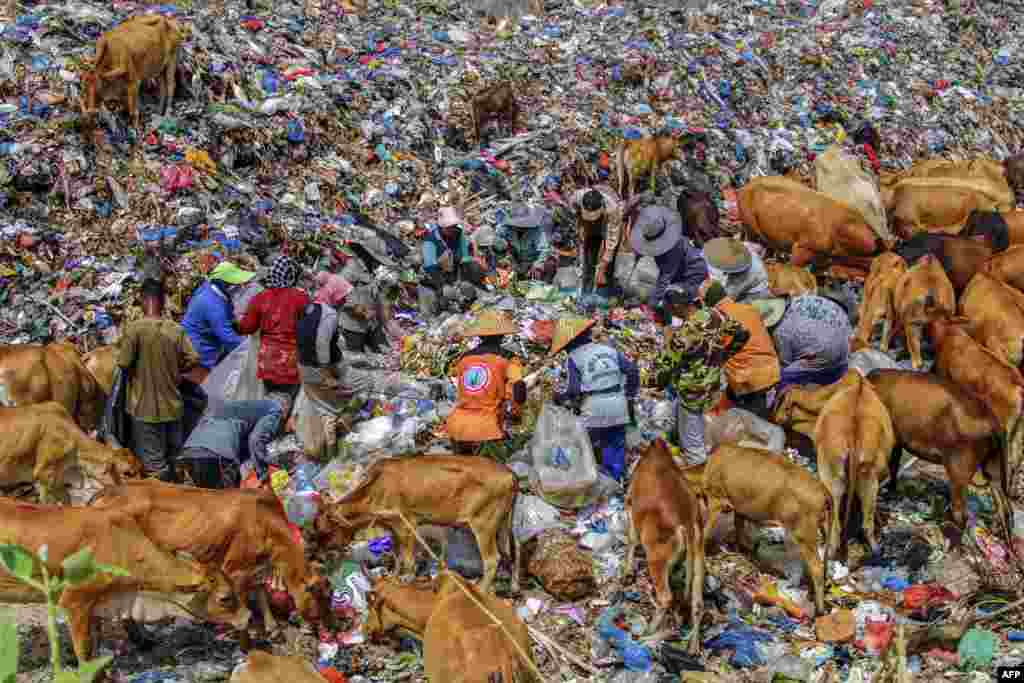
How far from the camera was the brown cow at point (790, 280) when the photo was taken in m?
10.7

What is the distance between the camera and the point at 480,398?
7.46 m

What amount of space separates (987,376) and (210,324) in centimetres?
622

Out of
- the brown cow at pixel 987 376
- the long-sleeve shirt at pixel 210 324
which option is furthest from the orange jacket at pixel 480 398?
the brown cow at pixel 987 376

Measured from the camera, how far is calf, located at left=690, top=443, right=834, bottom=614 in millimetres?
6703

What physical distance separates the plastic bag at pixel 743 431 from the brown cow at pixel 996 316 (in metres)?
2.45

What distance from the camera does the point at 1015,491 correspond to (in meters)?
8.70

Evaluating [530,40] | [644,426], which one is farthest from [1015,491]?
[530,40]

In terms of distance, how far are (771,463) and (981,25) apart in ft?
54.6

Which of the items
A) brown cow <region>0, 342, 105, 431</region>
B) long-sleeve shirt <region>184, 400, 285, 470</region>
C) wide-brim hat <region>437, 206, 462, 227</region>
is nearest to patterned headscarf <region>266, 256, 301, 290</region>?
long-sleeve shirt <region>184, 400, 285, 470</region>

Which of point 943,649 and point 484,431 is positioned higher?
point 484,431

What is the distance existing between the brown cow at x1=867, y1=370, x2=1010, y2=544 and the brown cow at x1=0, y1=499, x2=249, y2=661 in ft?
16.5

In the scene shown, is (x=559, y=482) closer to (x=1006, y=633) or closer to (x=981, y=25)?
(x=1006, y=633)

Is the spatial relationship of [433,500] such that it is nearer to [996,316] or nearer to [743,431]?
[743,431]

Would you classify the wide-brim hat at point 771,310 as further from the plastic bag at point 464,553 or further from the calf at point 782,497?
the plastic bag at point 464,553
